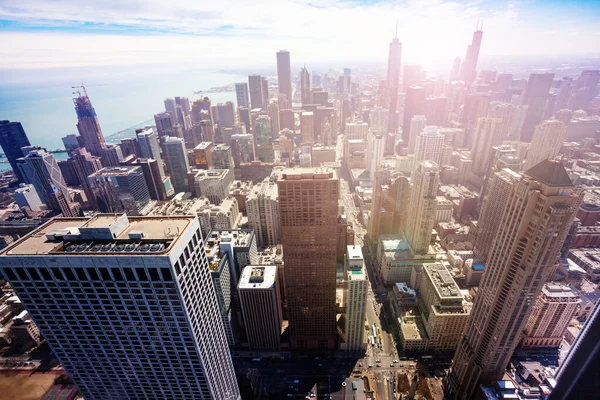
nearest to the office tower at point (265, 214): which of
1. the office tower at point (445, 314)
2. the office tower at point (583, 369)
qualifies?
the office tower at point (445, 314)

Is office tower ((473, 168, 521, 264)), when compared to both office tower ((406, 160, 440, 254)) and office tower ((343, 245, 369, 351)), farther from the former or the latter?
office tower ((343, 245, 369, 351))

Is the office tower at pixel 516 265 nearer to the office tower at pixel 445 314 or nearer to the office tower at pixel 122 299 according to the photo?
the office tower at pixel 445 314

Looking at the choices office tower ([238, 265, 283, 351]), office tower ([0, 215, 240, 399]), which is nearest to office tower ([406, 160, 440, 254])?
office tower ([238, 265, 283, 351])

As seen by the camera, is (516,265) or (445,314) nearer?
Result: (516,265)

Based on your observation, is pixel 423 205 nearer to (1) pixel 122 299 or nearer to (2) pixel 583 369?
(1) pixel 122 299

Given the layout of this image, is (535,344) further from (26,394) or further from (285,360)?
(26,394)

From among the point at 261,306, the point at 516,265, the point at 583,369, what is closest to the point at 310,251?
the point at 261,306
